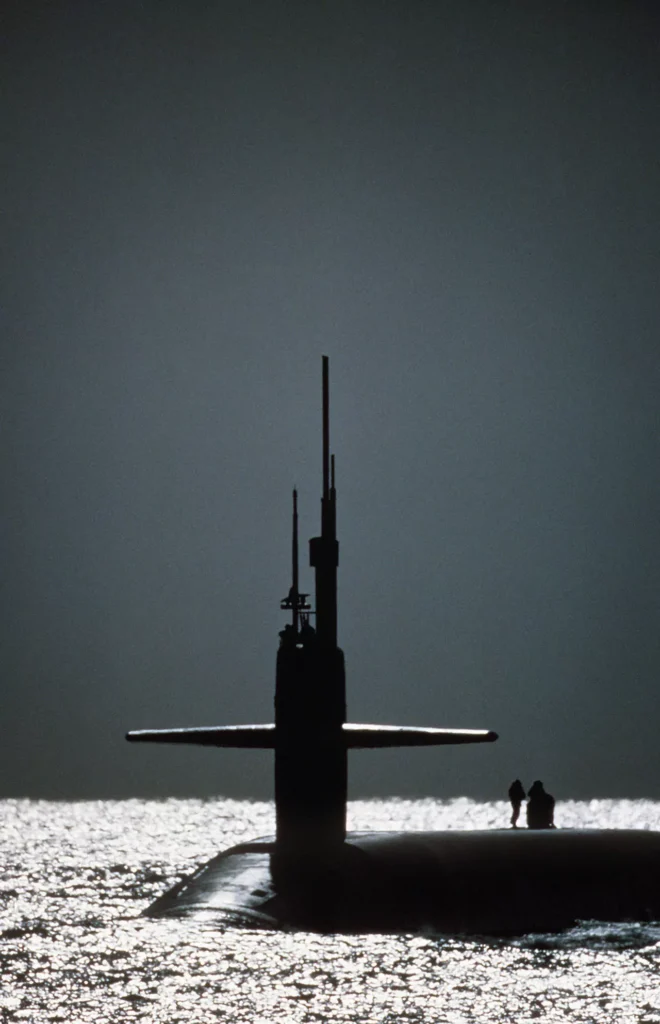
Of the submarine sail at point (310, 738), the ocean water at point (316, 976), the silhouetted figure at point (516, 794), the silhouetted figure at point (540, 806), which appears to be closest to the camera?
the ocean water at point (316, 976)

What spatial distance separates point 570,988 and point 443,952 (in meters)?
2.22

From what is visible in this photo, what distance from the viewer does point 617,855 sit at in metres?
22.4

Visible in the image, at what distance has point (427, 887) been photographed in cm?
2039

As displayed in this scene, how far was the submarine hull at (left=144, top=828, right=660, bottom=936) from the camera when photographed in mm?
19234

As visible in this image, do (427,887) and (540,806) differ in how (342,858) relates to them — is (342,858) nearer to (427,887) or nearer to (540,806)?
(427,887)

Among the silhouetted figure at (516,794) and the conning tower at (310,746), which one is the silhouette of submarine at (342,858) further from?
the silhouetted figure at (516,794)

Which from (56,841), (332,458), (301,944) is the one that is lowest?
(56,841)

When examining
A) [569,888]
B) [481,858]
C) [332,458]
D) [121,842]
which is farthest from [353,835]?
[121,842]

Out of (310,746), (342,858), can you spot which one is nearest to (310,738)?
(310,746)

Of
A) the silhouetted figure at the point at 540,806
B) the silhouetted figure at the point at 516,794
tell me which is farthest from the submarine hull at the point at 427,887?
the silhouetted figure at the point at 516,794

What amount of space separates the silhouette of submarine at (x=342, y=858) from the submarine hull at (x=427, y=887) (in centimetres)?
2

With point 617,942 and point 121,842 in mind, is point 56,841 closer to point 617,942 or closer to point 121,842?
point 121,842

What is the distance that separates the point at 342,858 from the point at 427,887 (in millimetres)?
1343

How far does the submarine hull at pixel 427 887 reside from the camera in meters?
19.2
